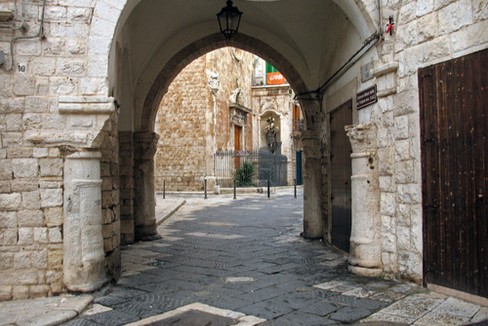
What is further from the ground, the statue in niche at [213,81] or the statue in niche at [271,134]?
the statue in niche at [213,81]

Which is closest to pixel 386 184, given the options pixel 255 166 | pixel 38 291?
pixel 38 291

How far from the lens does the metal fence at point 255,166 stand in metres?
22.0

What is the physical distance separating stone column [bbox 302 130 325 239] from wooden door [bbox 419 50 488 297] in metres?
3.55

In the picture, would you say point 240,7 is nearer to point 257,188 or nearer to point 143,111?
point 143,111

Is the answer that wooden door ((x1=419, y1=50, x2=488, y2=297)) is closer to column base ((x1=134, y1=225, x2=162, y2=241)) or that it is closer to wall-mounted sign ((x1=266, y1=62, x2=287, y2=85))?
column base ((x1=134, y1=225, x2=162, y2=241))

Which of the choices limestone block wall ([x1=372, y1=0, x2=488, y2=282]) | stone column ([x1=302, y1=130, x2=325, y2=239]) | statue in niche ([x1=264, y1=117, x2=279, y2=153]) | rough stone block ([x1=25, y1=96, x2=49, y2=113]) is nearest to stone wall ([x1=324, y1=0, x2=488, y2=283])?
limestone block wall ([x1=372, y1=0, x2=488, y2=282])

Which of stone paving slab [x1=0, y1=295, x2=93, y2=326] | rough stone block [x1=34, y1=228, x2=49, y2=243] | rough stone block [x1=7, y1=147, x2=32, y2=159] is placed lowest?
stone paving slab [x1=0, y1=295, x2=93, y2=326]

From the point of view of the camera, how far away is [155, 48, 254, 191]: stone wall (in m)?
21.2

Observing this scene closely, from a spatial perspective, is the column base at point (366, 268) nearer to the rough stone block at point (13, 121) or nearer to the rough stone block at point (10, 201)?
the rough stone block at point (10, 201)

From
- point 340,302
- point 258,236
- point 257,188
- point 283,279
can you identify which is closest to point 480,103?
point 340,302

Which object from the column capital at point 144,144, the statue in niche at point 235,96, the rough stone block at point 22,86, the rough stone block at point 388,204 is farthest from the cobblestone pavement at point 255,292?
the statue in niche at point 235,96

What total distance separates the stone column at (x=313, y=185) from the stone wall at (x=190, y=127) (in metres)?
13.2

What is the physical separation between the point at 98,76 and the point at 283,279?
2996 millimetres

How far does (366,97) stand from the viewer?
212 inches
